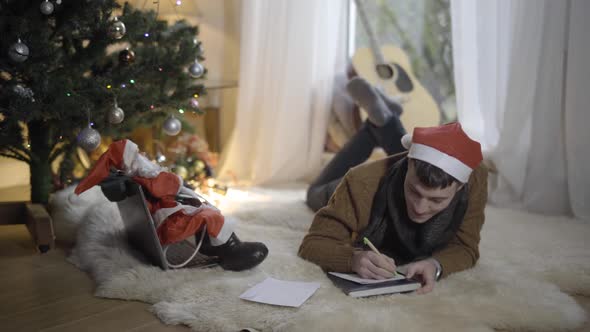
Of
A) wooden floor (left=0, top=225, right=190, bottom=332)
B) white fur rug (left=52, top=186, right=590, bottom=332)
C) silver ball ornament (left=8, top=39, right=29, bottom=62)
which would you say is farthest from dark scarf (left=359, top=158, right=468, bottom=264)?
silver ball ornament (left=8, top=39, right=29, bottom=62)

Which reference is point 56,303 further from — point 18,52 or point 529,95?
point 529,95

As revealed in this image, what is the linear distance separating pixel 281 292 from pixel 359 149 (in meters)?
0.97

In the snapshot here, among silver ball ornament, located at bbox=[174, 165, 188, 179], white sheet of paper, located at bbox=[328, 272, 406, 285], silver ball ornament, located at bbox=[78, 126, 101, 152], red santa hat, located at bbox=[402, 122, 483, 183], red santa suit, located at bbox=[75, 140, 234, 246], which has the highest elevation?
red santa hat, located at bbox=[402, 122, 483, 183]

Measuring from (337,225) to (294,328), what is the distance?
39 centimetres

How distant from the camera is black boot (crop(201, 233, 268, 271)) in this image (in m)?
1.55

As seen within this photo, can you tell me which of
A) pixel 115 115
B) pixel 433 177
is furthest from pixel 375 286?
pixel 115 115

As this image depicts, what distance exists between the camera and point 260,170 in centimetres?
310

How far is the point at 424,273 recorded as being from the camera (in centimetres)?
143

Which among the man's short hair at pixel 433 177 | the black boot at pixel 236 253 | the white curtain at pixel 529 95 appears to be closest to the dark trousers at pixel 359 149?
the white curtain at pixel 529 95

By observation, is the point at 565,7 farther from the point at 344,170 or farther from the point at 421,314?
the point at 421,314

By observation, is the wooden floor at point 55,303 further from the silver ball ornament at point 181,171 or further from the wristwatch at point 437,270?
the silver ball ornament at point 181,171

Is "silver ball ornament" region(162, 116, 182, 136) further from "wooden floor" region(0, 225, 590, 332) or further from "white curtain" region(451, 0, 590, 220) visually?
"white curtain" region(451, 0, 590, 220)

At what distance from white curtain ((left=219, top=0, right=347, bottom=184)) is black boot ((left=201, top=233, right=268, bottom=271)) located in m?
1.45

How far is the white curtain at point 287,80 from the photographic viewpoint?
119 inches
